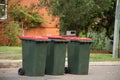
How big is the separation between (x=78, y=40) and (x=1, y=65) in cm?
334

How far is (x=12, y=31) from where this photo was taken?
2748 cm

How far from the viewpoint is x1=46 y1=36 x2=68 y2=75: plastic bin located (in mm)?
15000

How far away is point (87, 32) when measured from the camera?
90.9ft

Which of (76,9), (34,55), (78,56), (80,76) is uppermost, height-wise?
(76,9)

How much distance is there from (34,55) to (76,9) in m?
10.7

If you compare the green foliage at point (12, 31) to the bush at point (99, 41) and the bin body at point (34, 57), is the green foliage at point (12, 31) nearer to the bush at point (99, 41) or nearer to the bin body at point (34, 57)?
the bush at point (99, 41)

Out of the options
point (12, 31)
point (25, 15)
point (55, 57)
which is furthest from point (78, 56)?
point (25, 15)

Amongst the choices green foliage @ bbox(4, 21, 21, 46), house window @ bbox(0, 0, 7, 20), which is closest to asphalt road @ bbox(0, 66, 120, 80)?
green foliage @ bbox(4, 21, 21, 46)

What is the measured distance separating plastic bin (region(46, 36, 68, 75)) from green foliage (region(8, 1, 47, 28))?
13.2 metres

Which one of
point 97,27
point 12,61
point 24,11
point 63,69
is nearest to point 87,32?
point 97,27

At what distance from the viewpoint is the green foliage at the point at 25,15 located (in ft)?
92.8

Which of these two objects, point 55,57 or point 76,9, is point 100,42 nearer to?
point 76,9

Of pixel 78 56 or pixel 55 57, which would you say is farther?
pixel 78 56

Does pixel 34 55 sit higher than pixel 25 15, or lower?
lower
